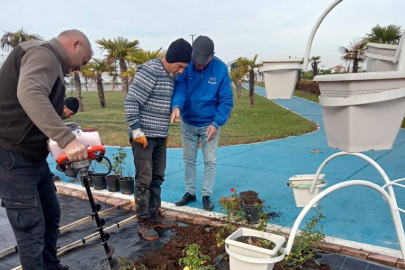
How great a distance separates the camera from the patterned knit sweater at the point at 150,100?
112 inches

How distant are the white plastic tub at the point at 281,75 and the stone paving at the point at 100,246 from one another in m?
1.45

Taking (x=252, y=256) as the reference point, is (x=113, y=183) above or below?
Answer: below

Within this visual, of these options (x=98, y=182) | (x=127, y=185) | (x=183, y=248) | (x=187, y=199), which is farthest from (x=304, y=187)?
(x=98, y=182)

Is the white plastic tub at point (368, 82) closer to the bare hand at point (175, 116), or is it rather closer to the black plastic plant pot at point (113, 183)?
the bare hand at point (175, 116)

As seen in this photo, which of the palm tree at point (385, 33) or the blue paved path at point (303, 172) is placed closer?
the blue paved path at point (303, 172)

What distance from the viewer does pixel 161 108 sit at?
2977mm

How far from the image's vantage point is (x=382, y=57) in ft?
5.67

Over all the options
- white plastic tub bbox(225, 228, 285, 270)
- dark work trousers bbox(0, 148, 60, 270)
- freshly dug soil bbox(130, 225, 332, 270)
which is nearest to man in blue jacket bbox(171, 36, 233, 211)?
freshly dug soil bbox(130, 225, 332, 270)

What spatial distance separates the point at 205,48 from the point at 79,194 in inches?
94.3

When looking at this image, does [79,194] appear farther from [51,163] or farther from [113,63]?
[113,63]

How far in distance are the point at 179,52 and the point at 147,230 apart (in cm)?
160

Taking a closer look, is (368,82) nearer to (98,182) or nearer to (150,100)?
(150,100)

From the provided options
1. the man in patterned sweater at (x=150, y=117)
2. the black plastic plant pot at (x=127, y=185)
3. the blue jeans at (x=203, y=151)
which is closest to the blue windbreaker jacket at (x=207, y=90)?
the blue jeans at (x=203, y=151)

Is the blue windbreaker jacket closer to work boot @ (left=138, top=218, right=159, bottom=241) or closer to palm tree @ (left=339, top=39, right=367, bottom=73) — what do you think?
work boot @ (left=138, top=218, right=159, bottom=241)
